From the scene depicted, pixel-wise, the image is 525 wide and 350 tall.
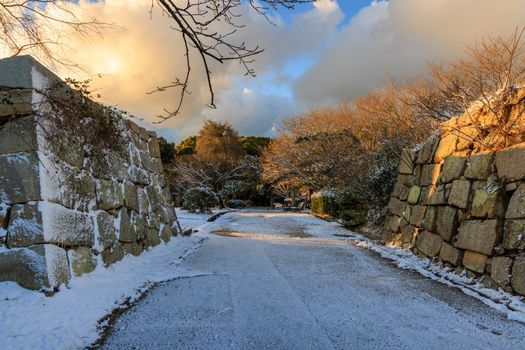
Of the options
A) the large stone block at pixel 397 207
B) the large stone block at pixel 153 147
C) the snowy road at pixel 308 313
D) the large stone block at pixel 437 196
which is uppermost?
the large stone block at pixel 153 147

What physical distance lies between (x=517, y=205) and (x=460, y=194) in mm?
1310

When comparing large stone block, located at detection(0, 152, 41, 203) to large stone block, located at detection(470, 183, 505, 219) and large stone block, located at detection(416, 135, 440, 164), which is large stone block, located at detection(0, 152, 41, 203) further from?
large stone block, located at detection(416, 135, 440, 164)

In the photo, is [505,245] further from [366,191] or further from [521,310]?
[366,191]

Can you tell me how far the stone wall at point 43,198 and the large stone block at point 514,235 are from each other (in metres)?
4.61

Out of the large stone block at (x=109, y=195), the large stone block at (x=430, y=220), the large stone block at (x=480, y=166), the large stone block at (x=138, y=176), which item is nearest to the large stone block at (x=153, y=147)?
the large stone block at (x=138, y=176)

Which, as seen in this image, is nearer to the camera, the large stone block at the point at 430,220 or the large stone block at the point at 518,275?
the large stone block at the point at 518,275

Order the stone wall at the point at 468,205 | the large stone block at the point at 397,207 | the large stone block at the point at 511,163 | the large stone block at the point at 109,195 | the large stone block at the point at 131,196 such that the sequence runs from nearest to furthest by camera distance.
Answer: the stone wall at the point at 468,205
the large stone block at the point at 511,163
the large stone block at the point at 109,195
the large stone block at the point at 131,196
the large stone block at the point at 397,207

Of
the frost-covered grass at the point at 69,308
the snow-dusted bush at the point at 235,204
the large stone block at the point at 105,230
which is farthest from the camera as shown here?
the snow-dusted bush at the point at 235,204

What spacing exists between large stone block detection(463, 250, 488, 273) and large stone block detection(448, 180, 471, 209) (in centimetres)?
73

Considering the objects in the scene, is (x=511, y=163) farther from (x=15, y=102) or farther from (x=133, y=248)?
(x=15, y=102)

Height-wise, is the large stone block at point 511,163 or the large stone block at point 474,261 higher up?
the large stone block at point 511,163

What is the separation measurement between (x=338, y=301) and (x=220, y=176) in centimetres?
2433

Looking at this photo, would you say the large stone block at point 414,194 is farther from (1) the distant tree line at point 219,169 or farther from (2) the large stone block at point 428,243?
(1) the distant tree line at point 219,169

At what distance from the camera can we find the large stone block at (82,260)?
14.0 ft
